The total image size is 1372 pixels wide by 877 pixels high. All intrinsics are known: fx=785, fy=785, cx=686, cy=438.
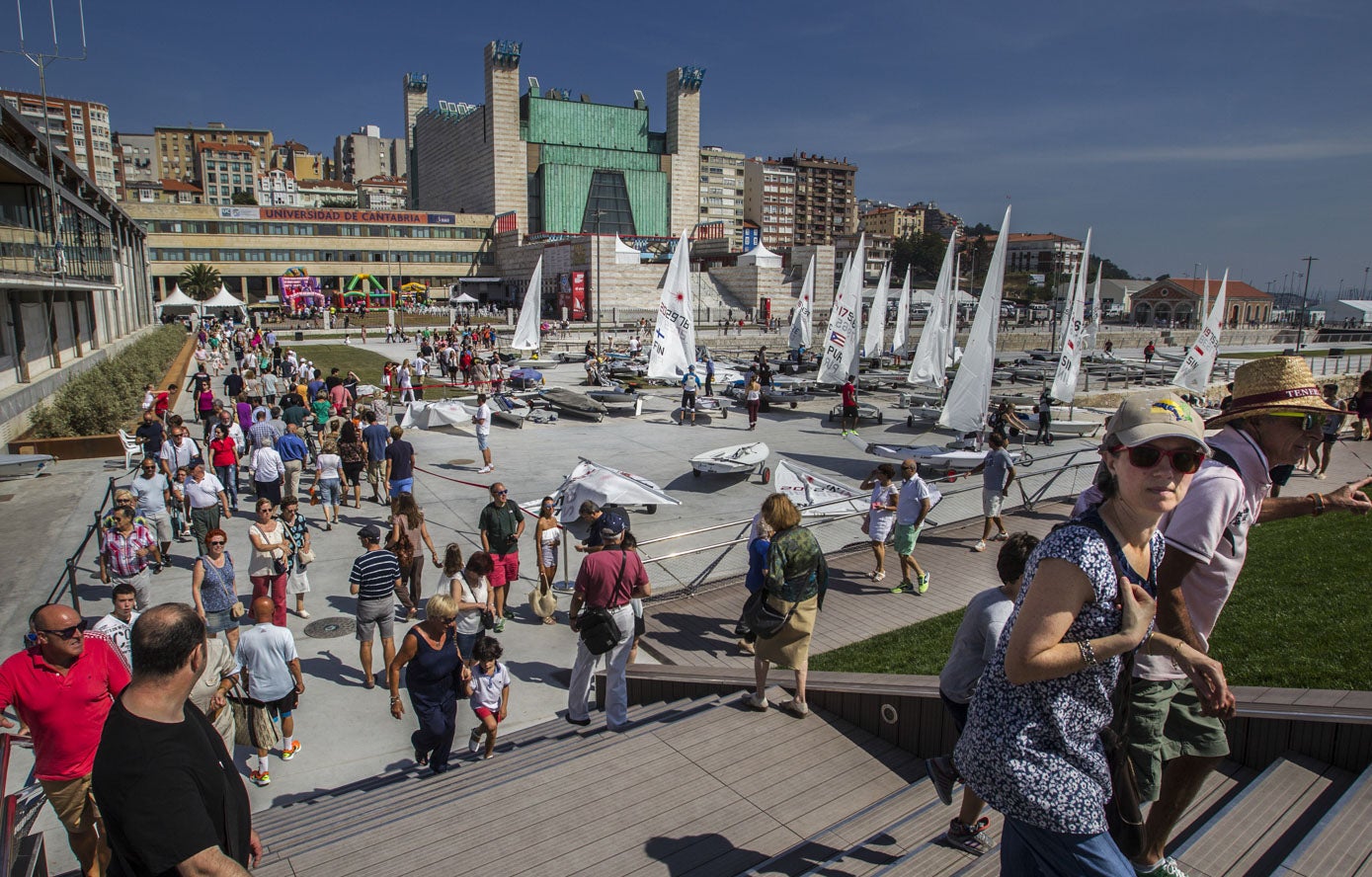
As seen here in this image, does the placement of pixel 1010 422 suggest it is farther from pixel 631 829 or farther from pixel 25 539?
pixel 25 539

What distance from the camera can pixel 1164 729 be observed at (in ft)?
10.8

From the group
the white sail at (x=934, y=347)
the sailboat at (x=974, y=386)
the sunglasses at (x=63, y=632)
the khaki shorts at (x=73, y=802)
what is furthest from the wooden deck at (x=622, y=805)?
the white sail at (x=934, y=347)

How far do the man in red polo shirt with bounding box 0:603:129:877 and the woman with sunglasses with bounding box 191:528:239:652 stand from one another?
311 cm

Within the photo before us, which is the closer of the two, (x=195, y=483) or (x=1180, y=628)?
(x=1180, y=628)

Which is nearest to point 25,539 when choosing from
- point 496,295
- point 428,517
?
point 428,517

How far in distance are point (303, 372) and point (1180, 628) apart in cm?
2668

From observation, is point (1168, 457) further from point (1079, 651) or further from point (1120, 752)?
point (1120, 752)

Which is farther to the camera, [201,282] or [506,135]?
[506,135]

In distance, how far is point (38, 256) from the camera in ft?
89.8

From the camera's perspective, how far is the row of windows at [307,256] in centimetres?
8575

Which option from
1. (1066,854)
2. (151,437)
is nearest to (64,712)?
(1066,854)

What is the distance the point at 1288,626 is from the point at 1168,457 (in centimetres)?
548

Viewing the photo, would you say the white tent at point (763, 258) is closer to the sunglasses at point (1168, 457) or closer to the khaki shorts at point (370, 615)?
the khaki shorts at point (370, 615)

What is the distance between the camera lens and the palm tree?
79688mm
